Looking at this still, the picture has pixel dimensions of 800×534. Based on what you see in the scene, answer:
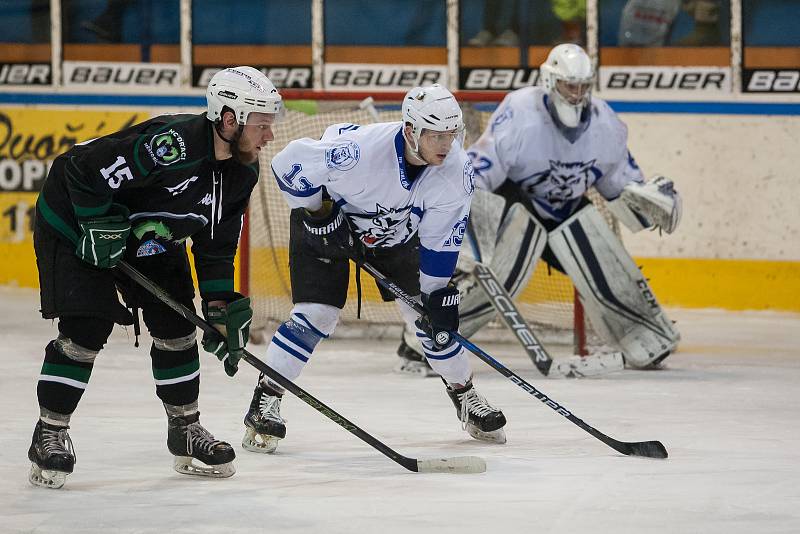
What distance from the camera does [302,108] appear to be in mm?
6355

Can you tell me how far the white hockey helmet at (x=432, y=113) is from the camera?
12.2 feet

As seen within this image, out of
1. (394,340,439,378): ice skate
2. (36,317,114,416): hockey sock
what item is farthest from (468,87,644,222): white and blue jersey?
(36,317,114,416): hockey sock

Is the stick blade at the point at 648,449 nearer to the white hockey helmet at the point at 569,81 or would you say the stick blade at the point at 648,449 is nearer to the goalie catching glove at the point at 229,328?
the goalie catching glove at the point at 229,328

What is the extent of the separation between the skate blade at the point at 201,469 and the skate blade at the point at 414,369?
185 cm

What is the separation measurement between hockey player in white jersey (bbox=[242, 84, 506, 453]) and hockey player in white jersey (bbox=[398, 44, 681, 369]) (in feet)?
4.61

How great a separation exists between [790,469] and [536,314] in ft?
8.46

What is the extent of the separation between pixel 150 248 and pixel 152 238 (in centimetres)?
3

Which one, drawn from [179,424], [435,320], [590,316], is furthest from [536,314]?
[179,424]

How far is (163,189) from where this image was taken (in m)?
3.33

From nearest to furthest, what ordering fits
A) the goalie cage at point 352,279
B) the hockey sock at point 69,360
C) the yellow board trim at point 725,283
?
the hockey sock at point 69,360 < the goalie cage at point 352,279 < the yellow board trim at point 725,283

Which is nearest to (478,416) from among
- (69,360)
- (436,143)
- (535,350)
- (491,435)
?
(491,435)

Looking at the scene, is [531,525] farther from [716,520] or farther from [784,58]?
[784,58]

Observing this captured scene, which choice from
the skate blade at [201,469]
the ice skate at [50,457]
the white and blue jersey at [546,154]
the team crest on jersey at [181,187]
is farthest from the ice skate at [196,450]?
the white and blue jersey at [546,154]

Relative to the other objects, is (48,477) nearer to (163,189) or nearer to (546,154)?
(163,189)
